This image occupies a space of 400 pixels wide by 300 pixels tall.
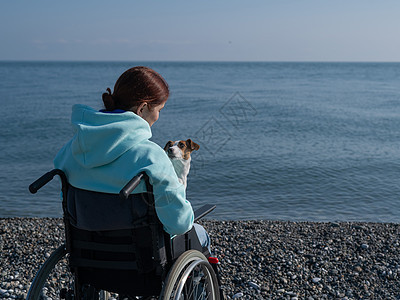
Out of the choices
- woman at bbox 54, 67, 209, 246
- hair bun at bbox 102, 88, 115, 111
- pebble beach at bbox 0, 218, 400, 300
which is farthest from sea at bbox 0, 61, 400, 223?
pebble beach at bbox 0, 218, 400, 300

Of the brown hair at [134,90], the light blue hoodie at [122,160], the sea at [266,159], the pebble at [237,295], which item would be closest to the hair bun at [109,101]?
the brown hair at [134,90]

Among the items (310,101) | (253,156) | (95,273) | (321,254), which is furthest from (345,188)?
(310,101)

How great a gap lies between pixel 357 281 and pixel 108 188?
121 inches

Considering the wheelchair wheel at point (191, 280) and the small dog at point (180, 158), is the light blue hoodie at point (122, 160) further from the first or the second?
the small dog at point (180, 158)

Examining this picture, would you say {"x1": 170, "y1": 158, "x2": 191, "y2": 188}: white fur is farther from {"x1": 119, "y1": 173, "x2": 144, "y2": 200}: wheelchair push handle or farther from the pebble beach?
the pebble beach

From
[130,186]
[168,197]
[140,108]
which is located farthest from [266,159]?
[130,186]

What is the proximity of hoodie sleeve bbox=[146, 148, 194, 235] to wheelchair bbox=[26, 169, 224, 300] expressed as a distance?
4cm

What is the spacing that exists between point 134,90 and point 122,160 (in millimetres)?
408

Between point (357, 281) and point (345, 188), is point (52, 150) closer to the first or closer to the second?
point (345, 188)

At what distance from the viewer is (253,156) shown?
41.8 feet

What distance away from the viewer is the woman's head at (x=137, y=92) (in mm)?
2307

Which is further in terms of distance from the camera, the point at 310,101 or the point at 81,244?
the point at 310,101

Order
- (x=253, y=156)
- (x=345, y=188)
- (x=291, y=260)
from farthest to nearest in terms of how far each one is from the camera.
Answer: (x=253, y=156), (x=345, y=188), (x=291, y=260)

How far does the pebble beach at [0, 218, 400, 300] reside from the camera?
13.3 feet
